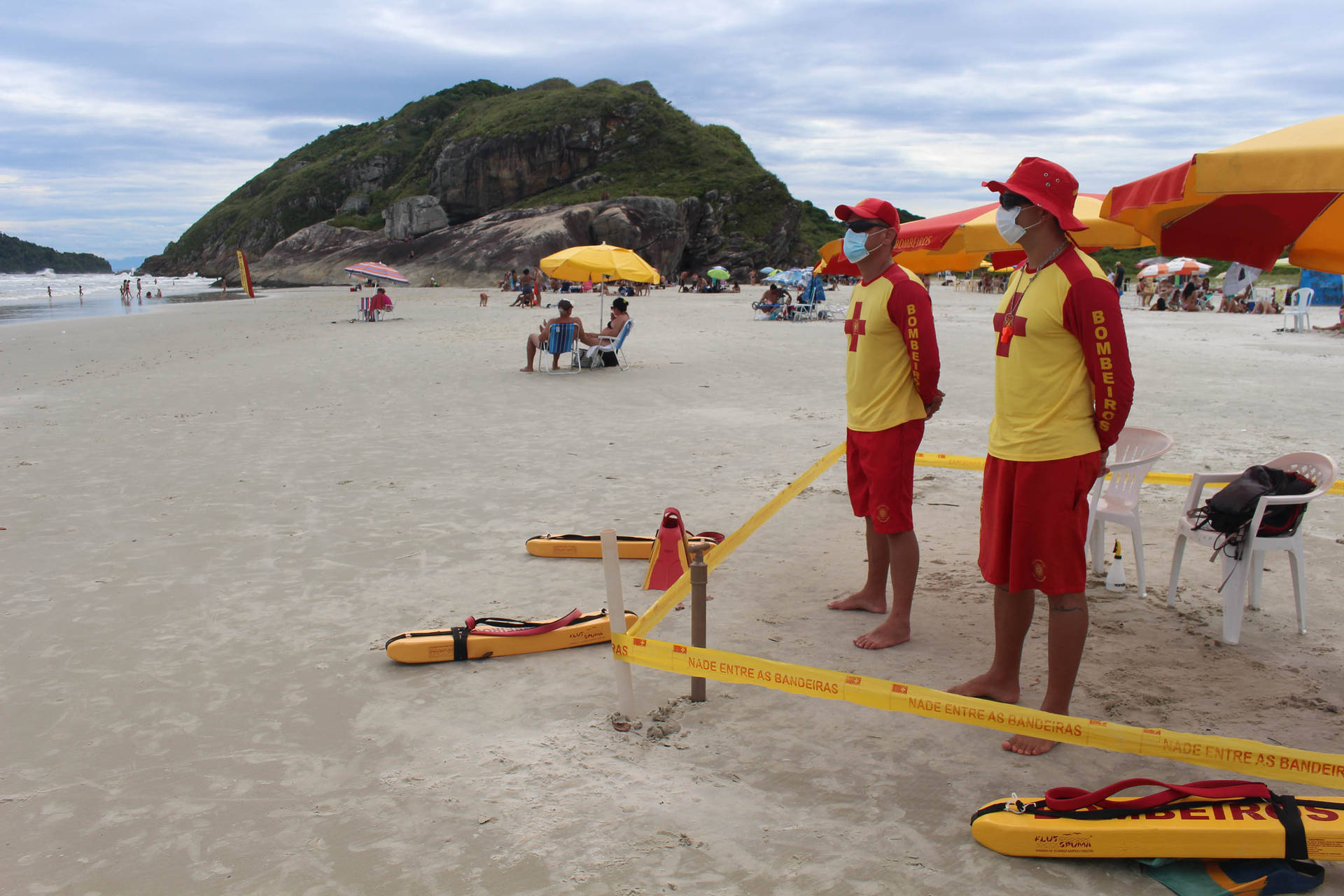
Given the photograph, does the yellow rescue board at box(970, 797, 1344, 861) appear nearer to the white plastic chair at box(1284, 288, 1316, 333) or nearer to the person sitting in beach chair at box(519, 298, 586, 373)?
the person sitting in beach chair at box(519, 298, 586, 373)

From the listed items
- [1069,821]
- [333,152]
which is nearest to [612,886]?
[1069,821]

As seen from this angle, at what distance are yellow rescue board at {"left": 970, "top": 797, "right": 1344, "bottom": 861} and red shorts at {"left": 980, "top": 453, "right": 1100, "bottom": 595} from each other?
771 mm

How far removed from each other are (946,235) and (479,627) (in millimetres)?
3581

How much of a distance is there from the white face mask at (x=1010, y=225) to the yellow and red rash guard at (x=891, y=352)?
0.64 metres

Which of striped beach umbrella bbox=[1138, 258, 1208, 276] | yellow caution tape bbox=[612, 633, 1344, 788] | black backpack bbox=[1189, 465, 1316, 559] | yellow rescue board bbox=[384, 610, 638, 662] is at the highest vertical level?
striped beach umbrella bbox=[1138, 258, 1208, 276]

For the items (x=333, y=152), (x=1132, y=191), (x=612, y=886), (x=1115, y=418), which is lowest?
(x=612, y=886)

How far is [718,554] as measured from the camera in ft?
13.1

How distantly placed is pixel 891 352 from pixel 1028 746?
1708 millimetres

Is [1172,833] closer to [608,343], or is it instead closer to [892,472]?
[892,472]

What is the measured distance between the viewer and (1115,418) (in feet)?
9.69

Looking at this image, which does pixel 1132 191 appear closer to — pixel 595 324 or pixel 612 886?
pixel 612 886

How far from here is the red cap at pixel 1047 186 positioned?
9.85ft

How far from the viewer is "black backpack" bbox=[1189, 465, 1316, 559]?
12.9ft

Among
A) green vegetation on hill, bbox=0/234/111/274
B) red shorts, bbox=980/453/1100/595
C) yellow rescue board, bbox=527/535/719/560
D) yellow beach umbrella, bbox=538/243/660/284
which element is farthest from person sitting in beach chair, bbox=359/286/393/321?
green vegetation on hill, bbox=0/234/111/274
